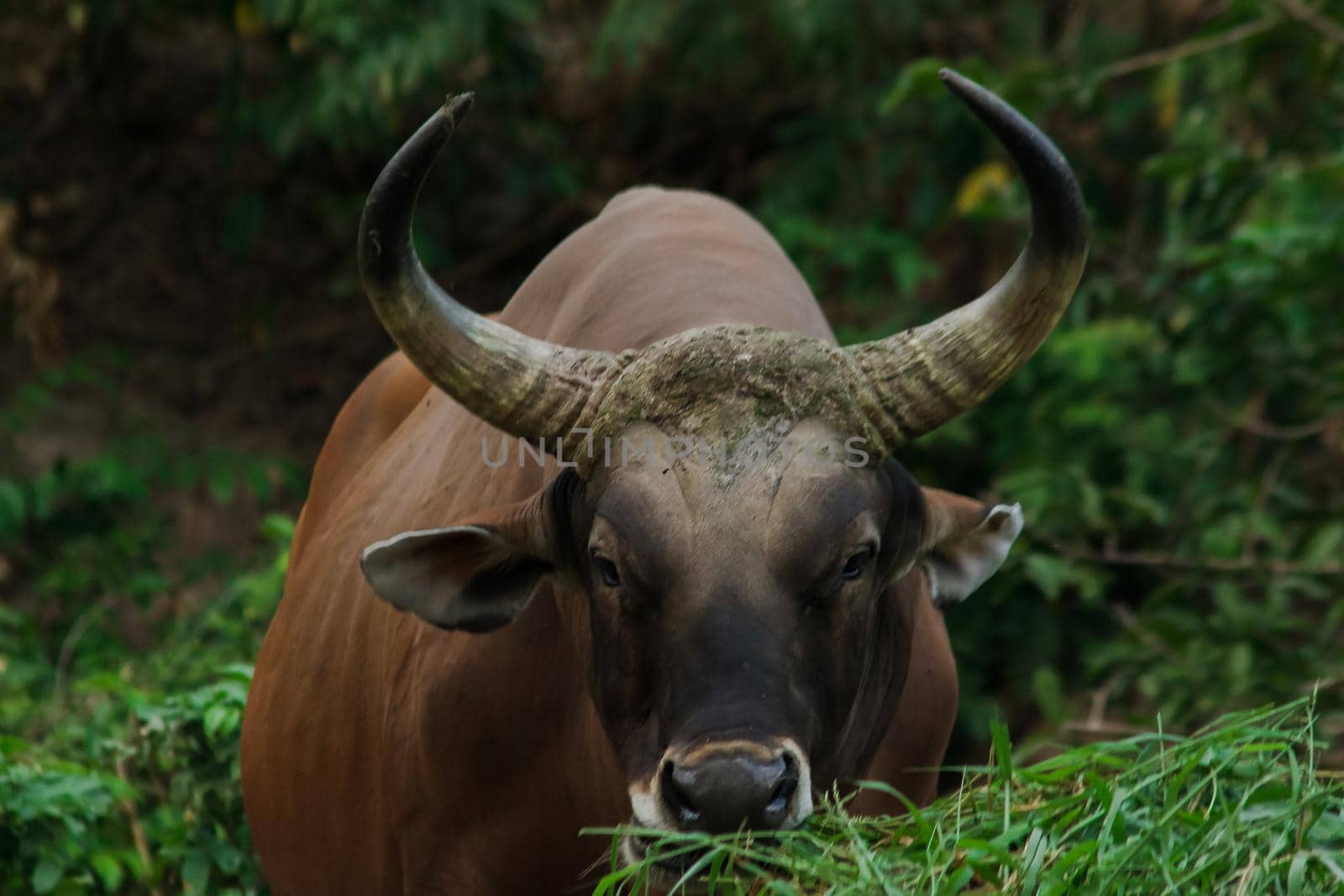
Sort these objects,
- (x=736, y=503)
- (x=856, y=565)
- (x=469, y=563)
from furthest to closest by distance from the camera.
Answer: (x=469, y=563), (x=856, y=565), (x=736, y=503)

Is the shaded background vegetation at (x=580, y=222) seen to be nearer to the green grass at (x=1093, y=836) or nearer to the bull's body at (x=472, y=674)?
the bull's body at (x=472, y=674)

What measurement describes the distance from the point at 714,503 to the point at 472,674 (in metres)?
0.88

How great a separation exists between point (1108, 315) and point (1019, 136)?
205 inches

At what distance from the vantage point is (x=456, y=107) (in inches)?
150

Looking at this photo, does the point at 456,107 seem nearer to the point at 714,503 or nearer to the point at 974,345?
the point at 714,503

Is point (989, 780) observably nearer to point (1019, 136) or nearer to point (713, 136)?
point (1019, 136)

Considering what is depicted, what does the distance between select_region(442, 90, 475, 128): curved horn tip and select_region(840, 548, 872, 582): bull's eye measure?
1.18 meters

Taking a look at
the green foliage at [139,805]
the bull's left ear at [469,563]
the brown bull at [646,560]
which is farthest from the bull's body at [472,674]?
the green foliage at [139,805]

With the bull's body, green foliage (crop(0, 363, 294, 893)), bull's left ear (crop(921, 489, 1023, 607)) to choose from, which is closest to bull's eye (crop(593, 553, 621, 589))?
the bull's body

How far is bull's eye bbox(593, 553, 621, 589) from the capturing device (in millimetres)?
3773

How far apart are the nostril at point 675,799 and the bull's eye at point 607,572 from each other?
46cm

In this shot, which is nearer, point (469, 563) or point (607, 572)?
point (607, 572)

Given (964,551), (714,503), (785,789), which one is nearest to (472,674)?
(714,503)

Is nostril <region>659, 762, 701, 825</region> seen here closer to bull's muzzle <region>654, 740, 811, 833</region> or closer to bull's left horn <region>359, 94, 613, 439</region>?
bull's muzzle <region>654, 740, 811, 833</region>
